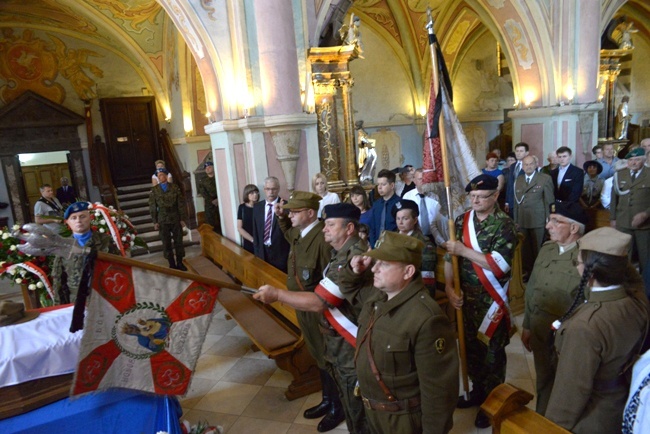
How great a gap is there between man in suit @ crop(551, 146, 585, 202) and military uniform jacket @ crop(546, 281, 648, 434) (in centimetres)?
426

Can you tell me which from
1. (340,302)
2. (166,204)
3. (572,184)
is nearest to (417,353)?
(340,302)

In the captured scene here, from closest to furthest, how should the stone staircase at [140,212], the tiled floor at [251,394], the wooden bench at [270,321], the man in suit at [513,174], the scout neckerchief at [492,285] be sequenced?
the scout neckerchief at [492,285]
the tiled floor at [251,394]
the wooden bench at [270,321]
the man in suit at [513,174]
the stone staircase at [140,212]

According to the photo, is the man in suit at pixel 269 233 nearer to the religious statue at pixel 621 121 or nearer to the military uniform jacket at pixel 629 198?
the military uniform jacket at pixel 629 198

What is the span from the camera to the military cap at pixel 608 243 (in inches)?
64.0

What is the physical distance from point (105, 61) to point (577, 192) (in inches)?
436

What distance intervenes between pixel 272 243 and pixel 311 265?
1.88 meters

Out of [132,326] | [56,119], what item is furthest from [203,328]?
[56,119]

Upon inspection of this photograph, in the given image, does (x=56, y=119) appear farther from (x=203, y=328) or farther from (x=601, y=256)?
(x=601, y=256)

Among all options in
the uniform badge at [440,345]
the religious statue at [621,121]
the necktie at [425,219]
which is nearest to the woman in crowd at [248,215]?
the necktie at [425,219]

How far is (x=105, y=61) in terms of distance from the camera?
36.0ft

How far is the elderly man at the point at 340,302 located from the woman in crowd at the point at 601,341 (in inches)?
38.4

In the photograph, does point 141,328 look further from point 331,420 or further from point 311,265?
point 331,420

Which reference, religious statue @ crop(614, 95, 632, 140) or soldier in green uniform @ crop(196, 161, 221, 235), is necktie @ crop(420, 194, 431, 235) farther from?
religious statue @ crop(614, 95, 632, 140)

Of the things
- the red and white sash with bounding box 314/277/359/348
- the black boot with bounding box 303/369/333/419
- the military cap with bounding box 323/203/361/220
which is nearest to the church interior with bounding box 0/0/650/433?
the black boot with bounding box 303/369/333/419
